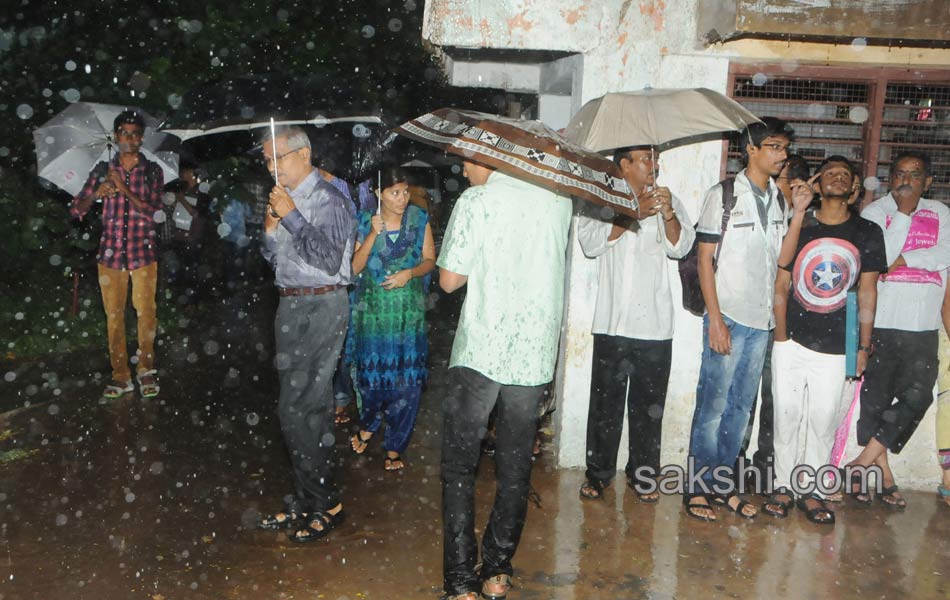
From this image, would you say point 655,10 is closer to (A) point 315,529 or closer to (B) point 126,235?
(A) point 315,529

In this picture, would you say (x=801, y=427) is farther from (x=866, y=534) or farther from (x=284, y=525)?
(x=284, y=525)

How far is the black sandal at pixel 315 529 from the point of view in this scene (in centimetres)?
488

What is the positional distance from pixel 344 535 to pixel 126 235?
12.8ft

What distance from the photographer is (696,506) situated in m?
5.55

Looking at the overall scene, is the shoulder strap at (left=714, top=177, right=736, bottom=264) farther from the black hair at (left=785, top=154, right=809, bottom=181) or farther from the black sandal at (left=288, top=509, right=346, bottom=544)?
the black sandal at (left=288, top=509, right=346, bottom=544)

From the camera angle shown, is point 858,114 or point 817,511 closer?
point 817,511

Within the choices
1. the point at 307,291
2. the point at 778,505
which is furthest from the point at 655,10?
the point at 778,505

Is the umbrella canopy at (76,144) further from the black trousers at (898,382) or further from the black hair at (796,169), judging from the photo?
the black trousers at (898,382)

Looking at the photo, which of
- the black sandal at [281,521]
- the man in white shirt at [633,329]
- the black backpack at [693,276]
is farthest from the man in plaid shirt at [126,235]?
the black backpack at [693,276]

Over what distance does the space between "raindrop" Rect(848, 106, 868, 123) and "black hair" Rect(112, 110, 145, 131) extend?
19.0 feet

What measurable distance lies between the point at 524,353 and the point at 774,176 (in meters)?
2.72

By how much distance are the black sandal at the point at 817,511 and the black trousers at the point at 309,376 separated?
3.11 metres

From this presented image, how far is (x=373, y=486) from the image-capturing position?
19.0 ft

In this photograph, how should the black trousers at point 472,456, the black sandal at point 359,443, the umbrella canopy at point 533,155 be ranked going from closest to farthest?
the umbrella canopy at point 533,155 < the black trousers at point 472,456 < the black sandal at point 359,443
